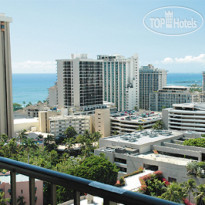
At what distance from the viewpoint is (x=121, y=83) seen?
85.5 feet

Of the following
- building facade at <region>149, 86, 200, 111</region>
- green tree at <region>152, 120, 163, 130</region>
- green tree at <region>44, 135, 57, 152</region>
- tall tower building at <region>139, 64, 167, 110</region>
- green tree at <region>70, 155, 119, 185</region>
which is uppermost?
tall tower building at <region>139, 64, 167, 110</region>

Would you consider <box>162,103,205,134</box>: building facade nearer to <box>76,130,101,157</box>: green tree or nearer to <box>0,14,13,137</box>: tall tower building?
<box>76,130,101,157</box>: green tree

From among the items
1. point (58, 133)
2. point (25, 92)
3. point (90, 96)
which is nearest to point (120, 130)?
point (58, 133)

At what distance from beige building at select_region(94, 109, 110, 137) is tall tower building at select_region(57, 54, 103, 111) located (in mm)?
3628

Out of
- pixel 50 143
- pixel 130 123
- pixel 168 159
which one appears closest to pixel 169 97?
pixel 130 123

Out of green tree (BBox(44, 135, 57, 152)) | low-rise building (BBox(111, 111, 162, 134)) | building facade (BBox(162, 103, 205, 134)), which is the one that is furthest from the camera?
low-rise building (BBox(111, 111, 162, 134))

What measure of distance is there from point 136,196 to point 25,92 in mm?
62206

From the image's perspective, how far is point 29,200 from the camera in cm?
78

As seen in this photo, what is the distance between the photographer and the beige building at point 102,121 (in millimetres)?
16875

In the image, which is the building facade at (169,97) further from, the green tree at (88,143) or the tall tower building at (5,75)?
the tall tower building at (5,75)

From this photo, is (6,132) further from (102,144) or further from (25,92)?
(25,92)

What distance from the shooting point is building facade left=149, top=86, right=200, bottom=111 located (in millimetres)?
25747

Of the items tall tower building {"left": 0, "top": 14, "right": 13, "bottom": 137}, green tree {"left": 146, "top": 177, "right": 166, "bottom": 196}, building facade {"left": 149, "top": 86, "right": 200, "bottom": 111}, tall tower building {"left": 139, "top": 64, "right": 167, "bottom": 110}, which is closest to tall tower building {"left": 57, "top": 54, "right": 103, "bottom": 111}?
tall tower building {"left": 0, "top": 14, "right": 13, "bottom": 137}

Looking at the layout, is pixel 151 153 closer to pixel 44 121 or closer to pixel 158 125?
pixel 158 125
